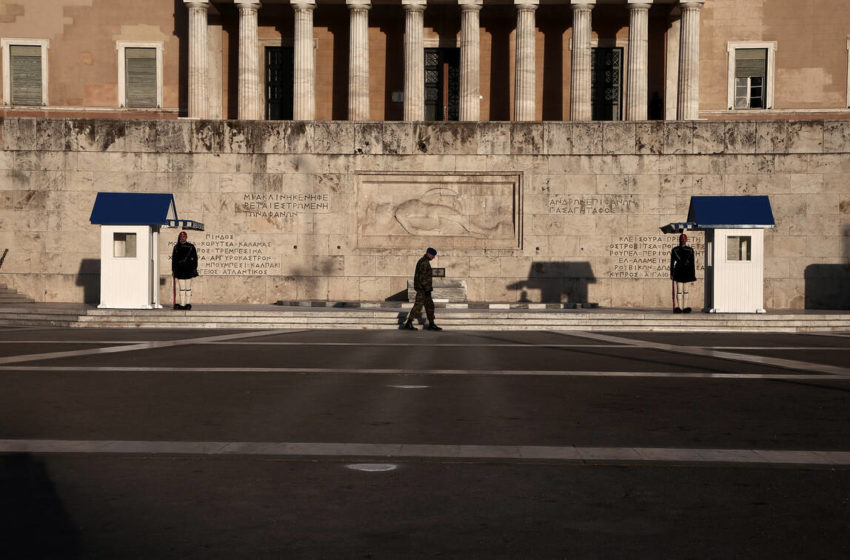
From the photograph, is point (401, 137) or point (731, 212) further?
point (401, 137)

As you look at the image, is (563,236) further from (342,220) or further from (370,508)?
(370,508)

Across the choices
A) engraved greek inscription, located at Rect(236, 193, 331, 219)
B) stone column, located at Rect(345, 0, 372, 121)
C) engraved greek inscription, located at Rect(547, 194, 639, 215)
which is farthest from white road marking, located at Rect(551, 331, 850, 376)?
stone column, located at Rect(345, 0, 372, 121)

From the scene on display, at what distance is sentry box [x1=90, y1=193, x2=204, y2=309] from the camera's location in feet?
84.4

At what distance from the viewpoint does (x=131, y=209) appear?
2589 cm

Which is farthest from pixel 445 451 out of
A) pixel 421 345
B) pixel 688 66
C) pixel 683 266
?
pixel 688 66

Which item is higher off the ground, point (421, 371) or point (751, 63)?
point (751, 63)

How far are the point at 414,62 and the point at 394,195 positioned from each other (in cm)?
859

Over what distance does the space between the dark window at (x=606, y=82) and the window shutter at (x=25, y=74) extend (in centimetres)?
2673

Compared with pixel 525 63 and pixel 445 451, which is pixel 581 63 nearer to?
pixel 525 63

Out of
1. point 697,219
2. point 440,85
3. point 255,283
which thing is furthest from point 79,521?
point 440,85

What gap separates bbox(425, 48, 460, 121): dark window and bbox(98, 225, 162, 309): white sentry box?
20277 mm

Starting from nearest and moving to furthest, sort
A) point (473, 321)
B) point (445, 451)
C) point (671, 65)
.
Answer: point (445, 451) < point (473, 321) < point (671, 65)

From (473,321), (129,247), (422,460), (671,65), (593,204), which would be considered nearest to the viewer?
(422,460)

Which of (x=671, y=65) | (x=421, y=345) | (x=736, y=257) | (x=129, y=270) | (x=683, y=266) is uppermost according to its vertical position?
(x=671, y=65)
